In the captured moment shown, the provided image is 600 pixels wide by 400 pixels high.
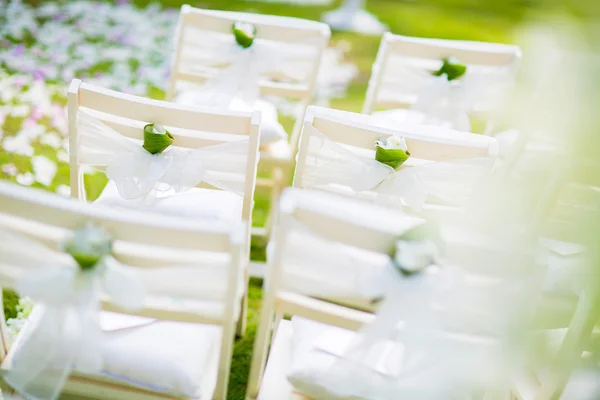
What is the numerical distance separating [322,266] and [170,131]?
67cm

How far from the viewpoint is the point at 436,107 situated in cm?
233

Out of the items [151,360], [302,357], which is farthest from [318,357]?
[151,360]

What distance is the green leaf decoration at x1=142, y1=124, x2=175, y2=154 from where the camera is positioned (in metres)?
1.54

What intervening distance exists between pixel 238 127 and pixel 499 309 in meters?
0.85

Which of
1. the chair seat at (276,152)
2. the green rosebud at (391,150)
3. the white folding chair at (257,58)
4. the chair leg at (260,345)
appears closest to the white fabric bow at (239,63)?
the white folding chair at (257,58)

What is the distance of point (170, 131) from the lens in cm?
163

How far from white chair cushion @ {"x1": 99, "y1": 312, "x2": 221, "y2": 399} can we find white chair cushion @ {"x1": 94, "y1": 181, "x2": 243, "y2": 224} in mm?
429

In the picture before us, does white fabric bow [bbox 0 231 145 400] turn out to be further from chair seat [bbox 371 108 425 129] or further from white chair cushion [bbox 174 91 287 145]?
white chair cushion [bbox 174 91 287 145]

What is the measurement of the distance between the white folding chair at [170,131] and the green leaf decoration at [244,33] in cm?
68

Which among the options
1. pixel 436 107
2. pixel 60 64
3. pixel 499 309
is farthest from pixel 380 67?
pixel 60 64

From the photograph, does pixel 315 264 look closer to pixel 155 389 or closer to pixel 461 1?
pixel 155 389

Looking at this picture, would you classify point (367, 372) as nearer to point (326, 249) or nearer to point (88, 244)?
point (326, 249)

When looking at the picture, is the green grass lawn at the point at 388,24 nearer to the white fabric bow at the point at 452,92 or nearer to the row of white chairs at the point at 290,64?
the row of white chairs at the point at 290,64

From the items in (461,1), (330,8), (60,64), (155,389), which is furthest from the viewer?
(461,1)
